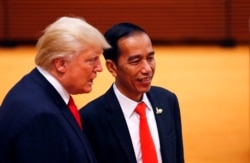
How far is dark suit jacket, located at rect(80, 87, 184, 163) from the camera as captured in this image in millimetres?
3049

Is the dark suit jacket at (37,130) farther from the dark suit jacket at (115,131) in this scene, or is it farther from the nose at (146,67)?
the nose at (146,67)

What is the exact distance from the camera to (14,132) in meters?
2.38

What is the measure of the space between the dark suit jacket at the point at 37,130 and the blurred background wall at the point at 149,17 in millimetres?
9828

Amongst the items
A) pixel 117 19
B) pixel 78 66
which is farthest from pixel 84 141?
pixel 117 19

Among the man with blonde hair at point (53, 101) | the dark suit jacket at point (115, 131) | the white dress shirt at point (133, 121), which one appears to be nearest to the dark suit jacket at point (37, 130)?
the man with blonde hair at point (53, 101)

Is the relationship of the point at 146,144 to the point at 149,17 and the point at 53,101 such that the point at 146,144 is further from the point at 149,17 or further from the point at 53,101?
the point at 149,17

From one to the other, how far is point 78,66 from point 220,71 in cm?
767

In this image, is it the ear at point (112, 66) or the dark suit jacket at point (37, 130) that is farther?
the ear at point (112, 66)

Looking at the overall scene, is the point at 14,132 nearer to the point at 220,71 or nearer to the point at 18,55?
the point at 220,71

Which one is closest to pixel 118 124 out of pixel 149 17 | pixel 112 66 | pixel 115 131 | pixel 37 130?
pixel 115 131

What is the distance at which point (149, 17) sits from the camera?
40.2 feet

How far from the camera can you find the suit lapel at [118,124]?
304cm

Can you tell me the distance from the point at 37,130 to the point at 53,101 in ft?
0.63

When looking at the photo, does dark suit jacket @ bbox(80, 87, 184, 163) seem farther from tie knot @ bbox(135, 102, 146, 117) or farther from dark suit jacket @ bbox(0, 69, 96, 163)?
dark suit jacket @ bbox(0, 69, 96, 163)
